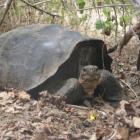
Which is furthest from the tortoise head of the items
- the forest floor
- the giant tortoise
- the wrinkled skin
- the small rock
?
the small rock

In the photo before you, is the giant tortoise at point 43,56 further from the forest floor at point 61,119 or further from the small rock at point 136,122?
the small rock at point 136,122

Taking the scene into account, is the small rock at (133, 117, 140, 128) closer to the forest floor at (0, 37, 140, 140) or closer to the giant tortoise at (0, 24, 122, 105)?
the forest floor at (0, 37, 140, 140)

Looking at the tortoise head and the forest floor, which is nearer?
the forest floor

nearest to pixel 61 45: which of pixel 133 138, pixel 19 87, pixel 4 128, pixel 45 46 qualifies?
pixel 45 46

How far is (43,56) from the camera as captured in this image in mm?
5156

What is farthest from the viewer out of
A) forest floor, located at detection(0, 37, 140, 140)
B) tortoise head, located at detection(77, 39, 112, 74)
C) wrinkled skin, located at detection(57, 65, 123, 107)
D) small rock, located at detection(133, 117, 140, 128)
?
tortoise head, located at detection(77, 39, 112, 74)

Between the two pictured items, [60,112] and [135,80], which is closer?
[60,112]

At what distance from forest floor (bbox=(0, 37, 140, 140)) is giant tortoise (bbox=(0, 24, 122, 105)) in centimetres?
32

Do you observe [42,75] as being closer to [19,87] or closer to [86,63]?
[19,87]

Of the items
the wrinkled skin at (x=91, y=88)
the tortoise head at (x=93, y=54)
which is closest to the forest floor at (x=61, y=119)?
the wrinkled skin at (x=91, y=88)

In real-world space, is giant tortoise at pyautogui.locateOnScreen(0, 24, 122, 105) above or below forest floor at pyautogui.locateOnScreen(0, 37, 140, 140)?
above

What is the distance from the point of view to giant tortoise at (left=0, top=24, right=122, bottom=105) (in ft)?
16.5

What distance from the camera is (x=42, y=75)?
504 cm

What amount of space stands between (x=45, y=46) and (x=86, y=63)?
0.50 m
